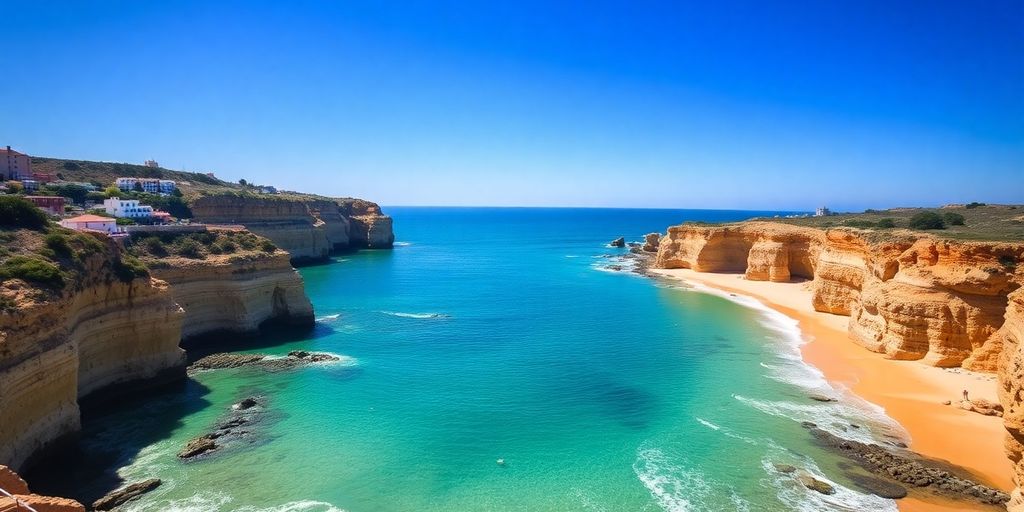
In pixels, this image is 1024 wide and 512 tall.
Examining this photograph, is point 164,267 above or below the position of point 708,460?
above

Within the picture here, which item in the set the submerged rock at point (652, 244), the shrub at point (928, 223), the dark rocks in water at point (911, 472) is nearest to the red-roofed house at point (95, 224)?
the dark rocks in water at point (911, 472)

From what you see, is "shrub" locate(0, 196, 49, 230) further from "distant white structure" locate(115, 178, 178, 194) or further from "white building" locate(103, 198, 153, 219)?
"distant white structure" locate(115, 178, 178, 194)

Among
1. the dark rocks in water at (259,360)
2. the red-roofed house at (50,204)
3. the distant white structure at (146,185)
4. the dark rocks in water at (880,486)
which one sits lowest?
the dark rocks in water at (880,486)

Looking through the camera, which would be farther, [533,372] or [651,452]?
[533,372]

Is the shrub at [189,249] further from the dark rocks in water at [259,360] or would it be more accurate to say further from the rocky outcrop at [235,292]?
the dark rocks in water at [259,360]

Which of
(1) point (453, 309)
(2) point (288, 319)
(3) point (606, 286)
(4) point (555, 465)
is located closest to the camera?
(4) point (555, 465)

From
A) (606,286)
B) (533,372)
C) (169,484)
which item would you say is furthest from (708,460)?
(606,286)

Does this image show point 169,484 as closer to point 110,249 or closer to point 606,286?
point 110,249

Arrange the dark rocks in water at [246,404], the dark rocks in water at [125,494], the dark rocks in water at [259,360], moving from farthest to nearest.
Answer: the dark rocks in water at [259,360] → the dark rocks in water at [246,404] → the dark rocks in water at [125,494]

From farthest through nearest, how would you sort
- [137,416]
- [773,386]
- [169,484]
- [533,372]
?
[533,372] < [773,386] < [137,416] < [169,484]
